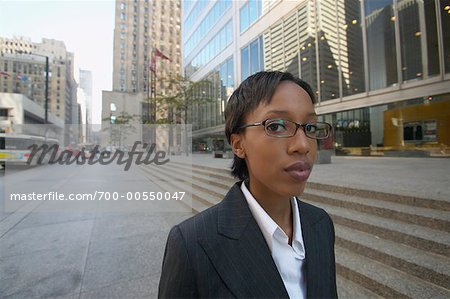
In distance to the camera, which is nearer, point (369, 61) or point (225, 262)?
point (225, 262)

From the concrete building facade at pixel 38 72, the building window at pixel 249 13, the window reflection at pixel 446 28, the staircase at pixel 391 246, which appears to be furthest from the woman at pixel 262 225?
the concrete building facade at pixel 38 72

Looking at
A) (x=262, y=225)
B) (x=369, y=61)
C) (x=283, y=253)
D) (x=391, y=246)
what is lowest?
(x=391, y=246)

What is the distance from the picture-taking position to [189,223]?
3.48ft

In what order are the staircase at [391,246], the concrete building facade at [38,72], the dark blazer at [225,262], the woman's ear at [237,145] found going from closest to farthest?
the dark blazer at [225,262] → the woman's ear at [237,145] → the staircase at [391,246] → the concrete building facade at [38,72]

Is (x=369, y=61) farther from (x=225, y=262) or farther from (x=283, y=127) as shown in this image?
(x=225, y=262)

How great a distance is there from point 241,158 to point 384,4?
17.4 metres

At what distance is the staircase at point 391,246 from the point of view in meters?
2.54

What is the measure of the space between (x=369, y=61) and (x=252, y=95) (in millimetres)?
16623

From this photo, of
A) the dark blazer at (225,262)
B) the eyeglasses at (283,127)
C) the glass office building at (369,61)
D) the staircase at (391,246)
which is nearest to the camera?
the dark blazer at (225,262)

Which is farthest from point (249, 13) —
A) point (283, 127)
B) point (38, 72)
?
point (38, 72)

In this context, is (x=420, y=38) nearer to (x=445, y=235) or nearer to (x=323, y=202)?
(x=323, y=202)

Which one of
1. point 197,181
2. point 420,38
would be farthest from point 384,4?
point 197,181

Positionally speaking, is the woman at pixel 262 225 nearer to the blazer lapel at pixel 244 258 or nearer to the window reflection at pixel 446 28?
the blazer lapel at pixel 244 258

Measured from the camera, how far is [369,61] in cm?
1476
